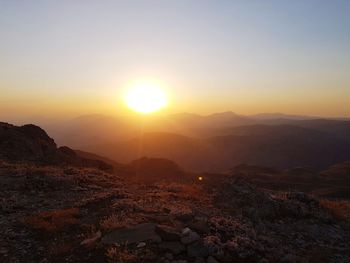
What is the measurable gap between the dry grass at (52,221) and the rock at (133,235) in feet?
7.91

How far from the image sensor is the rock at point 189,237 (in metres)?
11.9

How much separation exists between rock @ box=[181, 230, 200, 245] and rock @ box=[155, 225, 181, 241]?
0.22 m

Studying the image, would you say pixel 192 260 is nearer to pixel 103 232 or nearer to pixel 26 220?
pixel 103 232

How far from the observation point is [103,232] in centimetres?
1316

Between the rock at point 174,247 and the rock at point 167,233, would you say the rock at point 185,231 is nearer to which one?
the rock at point 167,233

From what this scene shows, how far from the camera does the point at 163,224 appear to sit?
1366cm

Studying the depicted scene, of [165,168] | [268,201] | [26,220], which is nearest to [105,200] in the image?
[26,220]

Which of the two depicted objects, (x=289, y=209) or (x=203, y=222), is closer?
(x=203, y=222)

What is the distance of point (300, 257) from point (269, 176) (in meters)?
79.3

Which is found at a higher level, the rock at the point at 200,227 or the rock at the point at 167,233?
the rock at the point at 167,233

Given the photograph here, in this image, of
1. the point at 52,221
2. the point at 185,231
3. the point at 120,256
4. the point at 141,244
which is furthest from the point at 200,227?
the point at 52,221

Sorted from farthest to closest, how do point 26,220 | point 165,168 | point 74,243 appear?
point 165,168
point 26,220
point 74,243

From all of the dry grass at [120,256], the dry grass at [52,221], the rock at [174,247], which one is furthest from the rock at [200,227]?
the dry grass at [52,221]

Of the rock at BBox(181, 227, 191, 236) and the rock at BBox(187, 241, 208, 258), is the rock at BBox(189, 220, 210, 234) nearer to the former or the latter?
the rock at BBox(181, 227, 191, 236)
